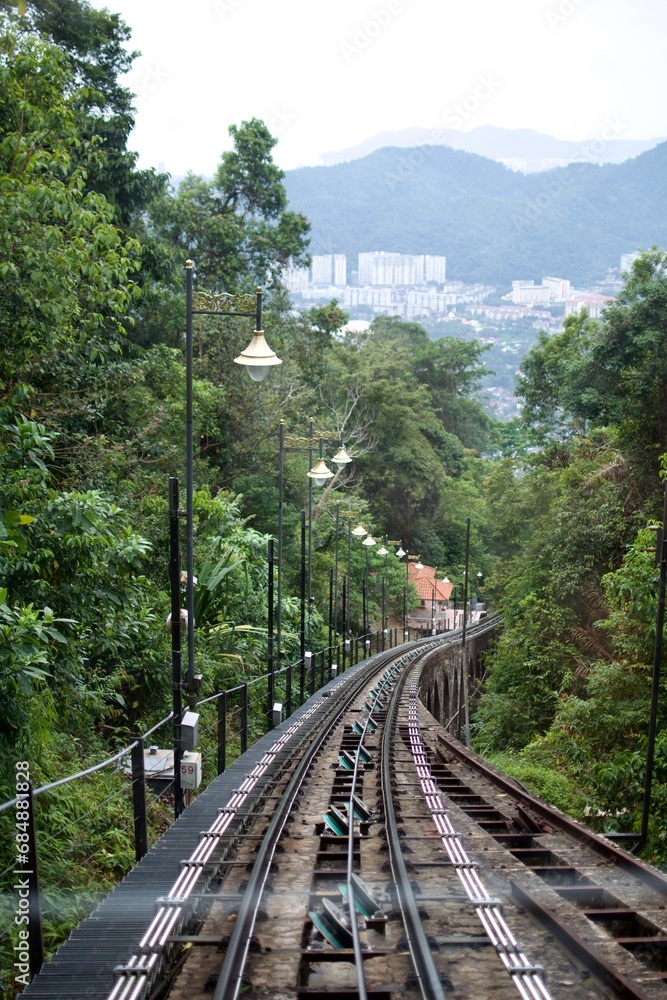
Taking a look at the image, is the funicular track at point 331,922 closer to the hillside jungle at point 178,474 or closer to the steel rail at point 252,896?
the steel rail at point 252,896

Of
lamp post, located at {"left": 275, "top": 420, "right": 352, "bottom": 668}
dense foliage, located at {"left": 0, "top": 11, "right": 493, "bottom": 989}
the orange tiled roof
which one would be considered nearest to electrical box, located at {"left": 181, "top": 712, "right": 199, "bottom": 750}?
dense foliage, located at {"left": 0, "top": 11, "right": 493, "bottom": 989}

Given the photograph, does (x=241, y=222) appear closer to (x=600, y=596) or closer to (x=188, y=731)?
(x=600, y=596)

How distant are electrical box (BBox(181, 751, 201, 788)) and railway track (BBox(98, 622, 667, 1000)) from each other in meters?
0.37

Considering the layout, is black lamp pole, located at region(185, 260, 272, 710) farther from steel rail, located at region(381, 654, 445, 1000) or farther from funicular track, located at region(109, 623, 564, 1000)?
steel rail, located at region(381, 654, 445, 1000)

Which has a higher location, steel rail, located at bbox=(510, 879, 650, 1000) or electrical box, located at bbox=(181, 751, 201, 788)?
electrical box, located at bbox=(181, 751, 201, 788)

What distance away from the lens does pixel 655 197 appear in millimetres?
162250

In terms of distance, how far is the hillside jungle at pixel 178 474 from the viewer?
8.75 meters

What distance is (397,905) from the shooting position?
5.91 metres

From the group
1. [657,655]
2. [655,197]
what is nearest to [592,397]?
[657,655]

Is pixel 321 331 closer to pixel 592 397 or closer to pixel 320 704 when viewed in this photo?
pixel 592 397

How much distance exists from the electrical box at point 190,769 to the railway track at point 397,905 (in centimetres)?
37

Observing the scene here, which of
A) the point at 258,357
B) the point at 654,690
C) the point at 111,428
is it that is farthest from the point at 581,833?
the point at 111,428

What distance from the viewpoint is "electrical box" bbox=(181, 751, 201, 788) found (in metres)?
7.90

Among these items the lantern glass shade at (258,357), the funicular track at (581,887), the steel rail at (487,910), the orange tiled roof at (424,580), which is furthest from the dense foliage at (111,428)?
the orange tiled roof at (424,580)
